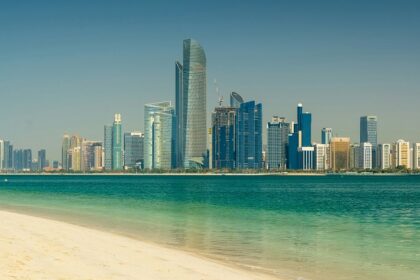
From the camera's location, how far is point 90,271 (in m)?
16.4

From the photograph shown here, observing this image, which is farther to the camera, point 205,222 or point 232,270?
point 205,222

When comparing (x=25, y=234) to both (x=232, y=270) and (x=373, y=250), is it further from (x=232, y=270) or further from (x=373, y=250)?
(x=373, y=250)

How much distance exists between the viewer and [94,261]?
727 inches

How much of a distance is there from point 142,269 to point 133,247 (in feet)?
19.1

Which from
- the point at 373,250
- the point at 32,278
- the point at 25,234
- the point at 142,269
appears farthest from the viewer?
the point at 373,250

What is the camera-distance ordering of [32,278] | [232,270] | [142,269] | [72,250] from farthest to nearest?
[72,250]
[232,270]
[142,269]
[32,278]

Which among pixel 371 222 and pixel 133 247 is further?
pixel 371 222

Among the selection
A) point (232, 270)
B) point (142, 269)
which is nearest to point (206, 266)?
point (232, 270)

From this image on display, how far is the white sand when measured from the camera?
1602 cm

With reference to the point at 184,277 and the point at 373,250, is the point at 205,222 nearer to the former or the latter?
the point at 373,250

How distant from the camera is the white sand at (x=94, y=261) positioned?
16.0 metres

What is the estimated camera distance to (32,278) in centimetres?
1470

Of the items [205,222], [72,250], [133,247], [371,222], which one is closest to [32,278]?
[72,250]

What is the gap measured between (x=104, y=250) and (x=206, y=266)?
175 inches
